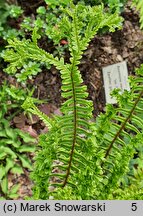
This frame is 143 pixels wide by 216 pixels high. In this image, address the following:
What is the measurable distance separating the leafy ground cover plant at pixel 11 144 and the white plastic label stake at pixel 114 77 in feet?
1.62

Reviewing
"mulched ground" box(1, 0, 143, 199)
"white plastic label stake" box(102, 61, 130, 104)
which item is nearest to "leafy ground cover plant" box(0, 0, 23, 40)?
"mulched ground" box(1, 0, 143, 199)

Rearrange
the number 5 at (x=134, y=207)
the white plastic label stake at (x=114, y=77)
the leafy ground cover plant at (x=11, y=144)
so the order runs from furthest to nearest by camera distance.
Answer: the white plastic label stake at (x=114, y=77)
the leafy ground cover plant at (x=11, y=144)
the number 5 at (x=134, y=207)

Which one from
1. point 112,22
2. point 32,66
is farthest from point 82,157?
point 32,66

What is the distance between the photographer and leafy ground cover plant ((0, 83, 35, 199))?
7.98ft

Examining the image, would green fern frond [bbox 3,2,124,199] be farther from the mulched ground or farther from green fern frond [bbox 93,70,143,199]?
the mulched ground

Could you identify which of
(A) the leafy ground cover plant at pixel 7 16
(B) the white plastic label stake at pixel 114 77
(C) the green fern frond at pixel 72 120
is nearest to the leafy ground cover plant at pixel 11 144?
(A) the leafy ground cover plant at pixel 7 16

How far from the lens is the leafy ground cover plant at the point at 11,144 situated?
2434 mm

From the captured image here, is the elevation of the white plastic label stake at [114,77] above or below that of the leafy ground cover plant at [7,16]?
below

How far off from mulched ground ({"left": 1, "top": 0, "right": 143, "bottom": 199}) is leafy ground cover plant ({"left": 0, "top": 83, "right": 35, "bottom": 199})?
137mm

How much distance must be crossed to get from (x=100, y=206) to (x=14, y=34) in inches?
50.6

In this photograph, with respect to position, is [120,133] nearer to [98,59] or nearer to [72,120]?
[72,120]

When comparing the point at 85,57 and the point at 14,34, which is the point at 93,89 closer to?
the point at 85,57

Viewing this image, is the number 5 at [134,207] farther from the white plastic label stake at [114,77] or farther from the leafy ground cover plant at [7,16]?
the leafy ground cover plant at [7,16]

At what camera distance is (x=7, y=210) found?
153cm
